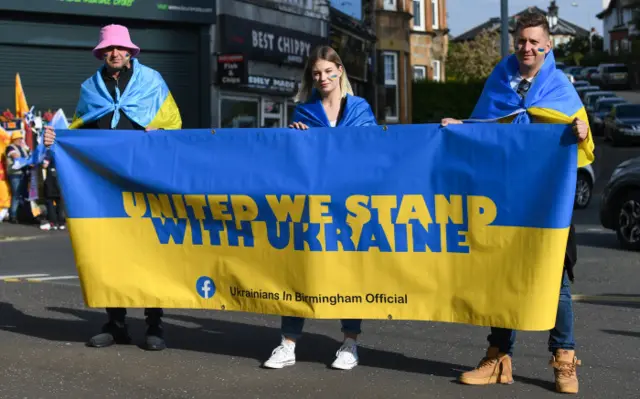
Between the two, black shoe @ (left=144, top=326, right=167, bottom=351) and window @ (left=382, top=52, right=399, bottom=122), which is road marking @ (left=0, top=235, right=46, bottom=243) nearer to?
black shoe @ (left=144, top=326, right=167, bottom=351)

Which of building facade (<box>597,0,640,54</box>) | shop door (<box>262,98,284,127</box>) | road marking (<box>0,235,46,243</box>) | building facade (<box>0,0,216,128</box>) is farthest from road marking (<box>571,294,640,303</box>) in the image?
building facade (<box>597,0,640,54</box>)

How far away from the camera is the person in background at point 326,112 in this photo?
279 inches

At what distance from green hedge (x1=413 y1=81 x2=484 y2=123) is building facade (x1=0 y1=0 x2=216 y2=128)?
24.4 m

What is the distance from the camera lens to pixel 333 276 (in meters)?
6.99

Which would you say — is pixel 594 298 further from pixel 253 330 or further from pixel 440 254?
pixel 440 254

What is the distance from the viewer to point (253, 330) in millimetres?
8633

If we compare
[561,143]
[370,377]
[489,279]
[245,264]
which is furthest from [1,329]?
[561,143]

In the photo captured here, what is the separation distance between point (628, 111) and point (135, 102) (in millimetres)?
40282

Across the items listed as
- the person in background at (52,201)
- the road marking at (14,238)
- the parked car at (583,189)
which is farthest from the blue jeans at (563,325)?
the parked car at (583,189)

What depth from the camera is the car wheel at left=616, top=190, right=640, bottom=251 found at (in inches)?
571

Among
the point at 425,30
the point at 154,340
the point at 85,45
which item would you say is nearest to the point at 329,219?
the point at 154,340

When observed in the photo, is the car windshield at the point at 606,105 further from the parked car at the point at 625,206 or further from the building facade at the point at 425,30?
the parked car at the point at 625,206

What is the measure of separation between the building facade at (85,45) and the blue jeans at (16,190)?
4.64 metres

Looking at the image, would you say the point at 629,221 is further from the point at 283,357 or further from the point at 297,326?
the point at 283,357
